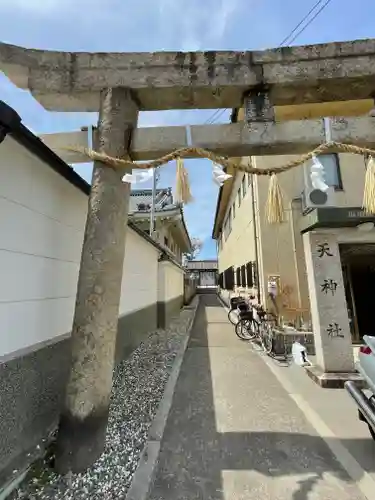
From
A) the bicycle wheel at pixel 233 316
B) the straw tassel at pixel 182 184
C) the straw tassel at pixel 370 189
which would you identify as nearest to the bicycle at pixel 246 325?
the bicycle wheel at pixel 233 316

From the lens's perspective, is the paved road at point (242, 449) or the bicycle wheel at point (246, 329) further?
the bicycle wheel at point (246, 329)

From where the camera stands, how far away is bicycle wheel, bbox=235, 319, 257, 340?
8.98m

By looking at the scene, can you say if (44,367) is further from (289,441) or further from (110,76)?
(110,76)

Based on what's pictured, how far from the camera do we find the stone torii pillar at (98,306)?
104 inches

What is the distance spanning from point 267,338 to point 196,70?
6.53 meters

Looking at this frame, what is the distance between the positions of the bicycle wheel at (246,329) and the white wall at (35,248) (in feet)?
22.0

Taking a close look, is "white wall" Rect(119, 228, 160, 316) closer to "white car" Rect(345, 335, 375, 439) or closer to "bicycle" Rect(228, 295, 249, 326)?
"bicycle" Rect(228, 295, 249, 326)

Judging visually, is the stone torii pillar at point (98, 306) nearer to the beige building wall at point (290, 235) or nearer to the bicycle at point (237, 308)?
the beige building wall at point (290, 235)

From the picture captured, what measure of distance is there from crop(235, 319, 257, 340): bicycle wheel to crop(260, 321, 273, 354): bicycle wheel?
2.94 ft

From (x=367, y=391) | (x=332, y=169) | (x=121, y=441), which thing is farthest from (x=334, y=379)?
(x=332, y=169)

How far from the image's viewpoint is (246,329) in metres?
9.27

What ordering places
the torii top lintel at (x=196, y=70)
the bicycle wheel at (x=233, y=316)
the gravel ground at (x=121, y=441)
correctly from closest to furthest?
1. the gravel ground at (x=121, y=441)
2. the torii top lintel at (x=196, y=70)
3. the bicycle wheel at (x=233, y=316)

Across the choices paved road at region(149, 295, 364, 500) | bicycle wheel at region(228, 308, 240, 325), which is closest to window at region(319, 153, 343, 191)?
bicycle wheel at region(228, 308, 240, 325)

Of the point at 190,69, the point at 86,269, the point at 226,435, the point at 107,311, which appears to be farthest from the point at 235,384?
the point at 190,69
